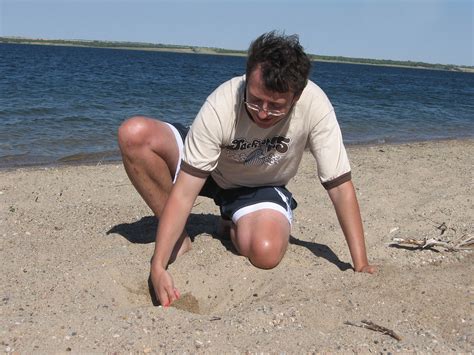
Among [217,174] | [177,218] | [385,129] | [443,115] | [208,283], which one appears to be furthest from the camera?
[443,115]

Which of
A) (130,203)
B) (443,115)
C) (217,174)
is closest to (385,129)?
(443,115)

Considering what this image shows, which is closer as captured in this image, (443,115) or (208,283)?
(208,283)

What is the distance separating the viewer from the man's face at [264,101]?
2.75 metres

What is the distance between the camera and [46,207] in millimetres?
4754

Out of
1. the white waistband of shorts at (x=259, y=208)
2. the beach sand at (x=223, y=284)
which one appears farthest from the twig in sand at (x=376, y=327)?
the white waistband of shorts at (x=259, y=208)

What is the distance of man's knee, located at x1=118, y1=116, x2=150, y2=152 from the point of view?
3396 mm

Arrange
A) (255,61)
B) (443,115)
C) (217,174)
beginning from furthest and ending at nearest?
(443,115) < (217,174) < (255,61)

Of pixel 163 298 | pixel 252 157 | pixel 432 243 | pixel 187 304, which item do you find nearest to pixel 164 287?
pixel 163 298

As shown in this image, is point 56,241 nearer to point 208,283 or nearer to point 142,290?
point 142,290

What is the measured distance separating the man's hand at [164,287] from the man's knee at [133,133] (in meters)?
0.82

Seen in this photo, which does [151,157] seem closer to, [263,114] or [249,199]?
[249,199]

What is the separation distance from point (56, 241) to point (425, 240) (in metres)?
2.46

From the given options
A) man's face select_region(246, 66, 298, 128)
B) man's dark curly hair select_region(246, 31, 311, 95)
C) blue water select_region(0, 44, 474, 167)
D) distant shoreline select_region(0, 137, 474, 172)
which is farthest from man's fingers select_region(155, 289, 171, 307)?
blue water select_region(0, 44, 474, 167)

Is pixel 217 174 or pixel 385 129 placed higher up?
pixel 217 174
